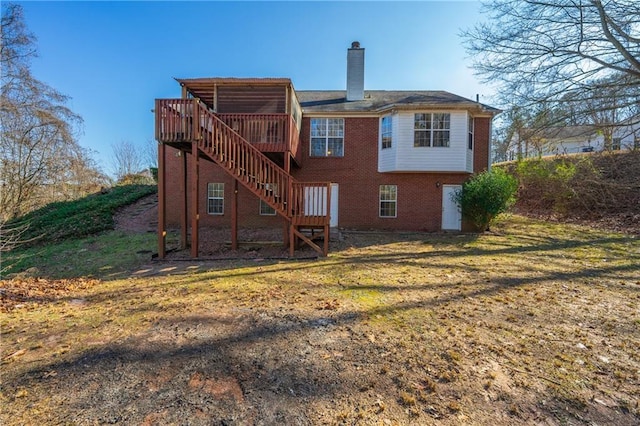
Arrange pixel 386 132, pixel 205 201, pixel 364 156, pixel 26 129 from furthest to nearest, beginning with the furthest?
pixel 205 201 → pixel 364 156 → pixel 386 132 → pixel 26 129

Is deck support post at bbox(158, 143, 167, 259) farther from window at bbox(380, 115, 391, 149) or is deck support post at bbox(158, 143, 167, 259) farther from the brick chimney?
the brick chimney

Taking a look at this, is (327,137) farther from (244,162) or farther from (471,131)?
(471,131)

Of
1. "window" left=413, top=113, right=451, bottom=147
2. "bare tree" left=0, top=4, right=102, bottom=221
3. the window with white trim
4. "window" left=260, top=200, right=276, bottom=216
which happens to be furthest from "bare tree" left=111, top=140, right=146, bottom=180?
the window with white trim

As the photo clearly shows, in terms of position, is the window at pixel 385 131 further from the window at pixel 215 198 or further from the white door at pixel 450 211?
the window at pixel 215 198

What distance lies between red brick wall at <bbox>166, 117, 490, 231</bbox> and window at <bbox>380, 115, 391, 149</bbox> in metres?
0.28

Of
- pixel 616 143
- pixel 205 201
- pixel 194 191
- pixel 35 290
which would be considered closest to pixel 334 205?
pixel 205 201

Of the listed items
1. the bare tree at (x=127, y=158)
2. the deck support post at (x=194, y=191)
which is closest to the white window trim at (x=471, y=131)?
the deck support post at (x=194, y=191)

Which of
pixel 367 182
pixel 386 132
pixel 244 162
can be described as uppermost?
pixel 386 132

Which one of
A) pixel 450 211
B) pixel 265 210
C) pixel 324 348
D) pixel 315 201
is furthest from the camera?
pixel 265 210

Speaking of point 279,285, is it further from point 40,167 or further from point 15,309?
point 40,167

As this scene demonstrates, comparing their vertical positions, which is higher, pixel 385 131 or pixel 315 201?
pixel 385 131

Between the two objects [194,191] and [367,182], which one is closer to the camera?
[194,191]

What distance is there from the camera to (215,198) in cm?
1390

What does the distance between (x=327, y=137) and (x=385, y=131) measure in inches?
104
